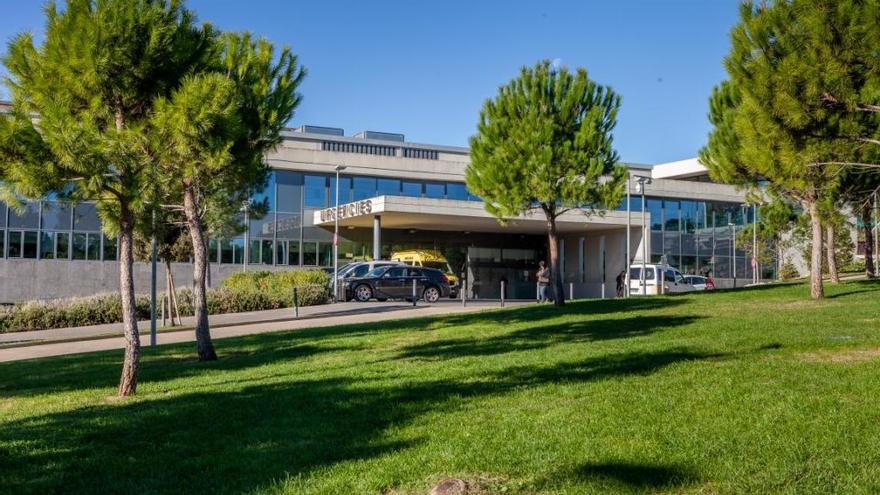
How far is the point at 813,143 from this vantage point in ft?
35.1

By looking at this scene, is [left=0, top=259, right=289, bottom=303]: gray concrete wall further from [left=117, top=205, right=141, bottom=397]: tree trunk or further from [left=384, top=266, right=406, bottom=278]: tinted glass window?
[left=117, top=205, right=141, bottom=397]: tree trunk

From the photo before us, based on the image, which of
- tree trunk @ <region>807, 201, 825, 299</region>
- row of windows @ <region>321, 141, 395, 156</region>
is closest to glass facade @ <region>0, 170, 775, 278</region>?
row of windows @ <region>321, 141, 395, 156</region>

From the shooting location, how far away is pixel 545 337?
13.8 m

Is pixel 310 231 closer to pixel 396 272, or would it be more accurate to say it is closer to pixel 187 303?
pixel 396 272

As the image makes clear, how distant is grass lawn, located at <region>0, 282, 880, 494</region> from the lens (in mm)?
5211

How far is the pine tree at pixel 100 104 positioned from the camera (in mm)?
8609

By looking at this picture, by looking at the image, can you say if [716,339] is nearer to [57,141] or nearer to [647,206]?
[57,141]

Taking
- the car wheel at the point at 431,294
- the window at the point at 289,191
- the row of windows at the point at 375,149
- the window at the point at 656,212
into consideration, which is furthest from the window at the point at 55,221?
the window at the point at 656,212

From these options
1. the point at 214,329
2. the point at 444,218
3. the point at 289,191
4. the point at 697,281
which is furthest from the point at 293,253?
the point at 697,281

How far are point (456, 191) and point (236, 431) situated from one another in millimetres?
39761

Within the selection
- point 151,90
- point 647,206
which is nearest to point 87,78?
point 151,90

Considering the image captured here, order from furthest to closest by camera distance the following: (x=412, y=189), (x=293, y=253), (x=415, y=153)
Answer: (x=415, y=153)
(x=412, y=189)
(x=293, y=253)

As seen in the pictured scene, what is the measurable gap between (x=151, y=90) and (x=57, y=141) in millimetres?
2481

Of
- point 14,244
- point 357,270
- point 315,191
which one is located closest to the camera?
point 357,270
